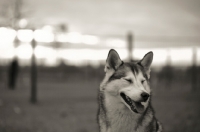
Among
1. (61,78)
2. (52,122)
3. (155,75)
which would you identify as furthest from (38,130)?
(61,78)

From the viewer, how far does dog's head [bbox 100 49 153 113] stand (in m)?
3.52

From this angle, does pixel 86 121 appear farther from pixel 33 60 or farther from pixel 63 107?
pixel 33 60

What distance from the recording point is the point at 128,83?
12.4ft

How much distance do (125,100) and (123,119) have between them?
10.7 inches

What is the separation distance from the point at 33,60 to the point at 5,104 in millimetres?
2245

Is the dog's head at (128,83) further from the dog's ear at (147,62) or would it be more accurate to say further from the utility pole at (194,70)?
the utility pole at (194,70)

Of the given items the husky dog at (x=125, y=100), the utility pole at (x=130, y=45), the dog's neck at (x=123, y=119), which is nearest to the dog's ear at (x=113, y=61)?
the husky dog at (x=125, y=100)

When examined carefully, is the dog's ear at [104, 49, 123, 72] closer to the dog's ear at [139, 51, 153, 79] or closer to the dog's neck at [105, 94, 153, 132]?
the dog's ear at [139, 51, 153, 79]

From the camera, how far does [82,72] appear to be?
91.1 ft

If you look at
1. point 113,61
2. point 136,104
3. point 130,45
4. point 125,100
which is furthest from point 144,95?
point 130,45

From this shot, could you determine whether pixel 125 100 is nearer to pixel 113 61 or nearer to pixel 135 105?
pixel 135 105

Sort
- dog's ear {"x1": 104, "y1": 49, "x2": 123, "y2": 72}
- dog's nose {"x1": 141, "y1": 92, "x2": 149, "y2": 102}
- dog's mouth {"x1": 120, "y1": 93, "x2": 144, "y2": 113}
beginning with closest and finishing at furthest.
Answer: dog's nose {"x1": 141, "y1": 92, "x2": 149, "y2": 102} → dog's mouth {"x1": 120, "y1": 93, "x2": 144, "y2": 113} → dog's ear {"x1": 104, "y1": 49, "x2": 123, "y2": 72}

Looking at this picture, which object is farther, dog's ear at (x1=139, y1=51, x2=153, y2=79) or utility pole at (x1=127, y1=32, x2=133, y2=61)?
utility pole at (x1=127, y1=32, x2=133, y2=61)

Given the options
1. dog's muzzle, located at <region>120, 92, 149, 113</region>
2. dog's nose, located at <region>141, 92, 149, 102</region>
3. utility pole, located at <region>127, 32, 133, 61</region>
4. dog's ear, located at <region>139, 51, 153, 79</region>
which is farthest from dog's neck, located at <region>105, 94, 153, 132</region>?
utility pole, located at <region>127, 32, 133, 61</region>
